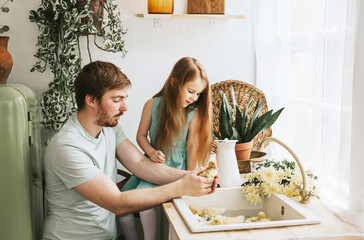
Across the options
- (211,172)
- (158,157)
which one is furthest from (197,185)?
(158,157)

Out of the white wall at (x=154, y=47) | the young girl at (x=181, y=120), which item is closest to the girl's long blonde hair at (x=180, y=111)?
the young girl at (x=181, y=120)

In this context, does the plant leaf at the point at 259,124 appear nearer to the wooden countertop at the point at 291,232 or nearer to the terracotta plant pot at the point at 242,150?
the terracotta plant pot at the point at 242,150

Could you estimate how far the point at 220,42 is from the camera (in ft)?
9.90

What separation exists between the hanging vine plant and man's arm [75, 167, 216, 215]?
966 mm

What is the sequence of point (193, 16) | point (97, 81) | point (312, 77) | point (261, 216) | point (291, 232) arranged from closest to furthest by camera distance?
point (291, 232) → point (261, 216) → point (97, 81) → point (312, 77) → point (193, 16)

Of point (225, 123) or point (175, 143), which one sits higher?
point (225, 123)

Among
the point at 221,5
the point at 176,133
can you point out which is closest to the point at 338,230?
the point at 176,133

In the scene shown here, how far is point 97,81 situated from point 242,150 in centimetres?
79

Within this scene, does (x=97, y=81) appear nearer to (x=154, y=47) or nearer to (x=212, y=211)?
(x=212, y=211)

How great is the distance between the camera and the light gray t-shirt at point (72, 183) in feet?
5.83

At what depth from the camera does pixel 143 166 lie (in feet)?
7.08

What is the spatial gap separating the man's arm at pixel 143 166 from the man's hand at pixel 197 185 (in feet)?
0.94

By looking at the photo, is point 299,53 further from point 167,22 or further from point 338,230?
point 338,230

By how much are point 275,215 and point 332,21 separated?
0.93 metres
